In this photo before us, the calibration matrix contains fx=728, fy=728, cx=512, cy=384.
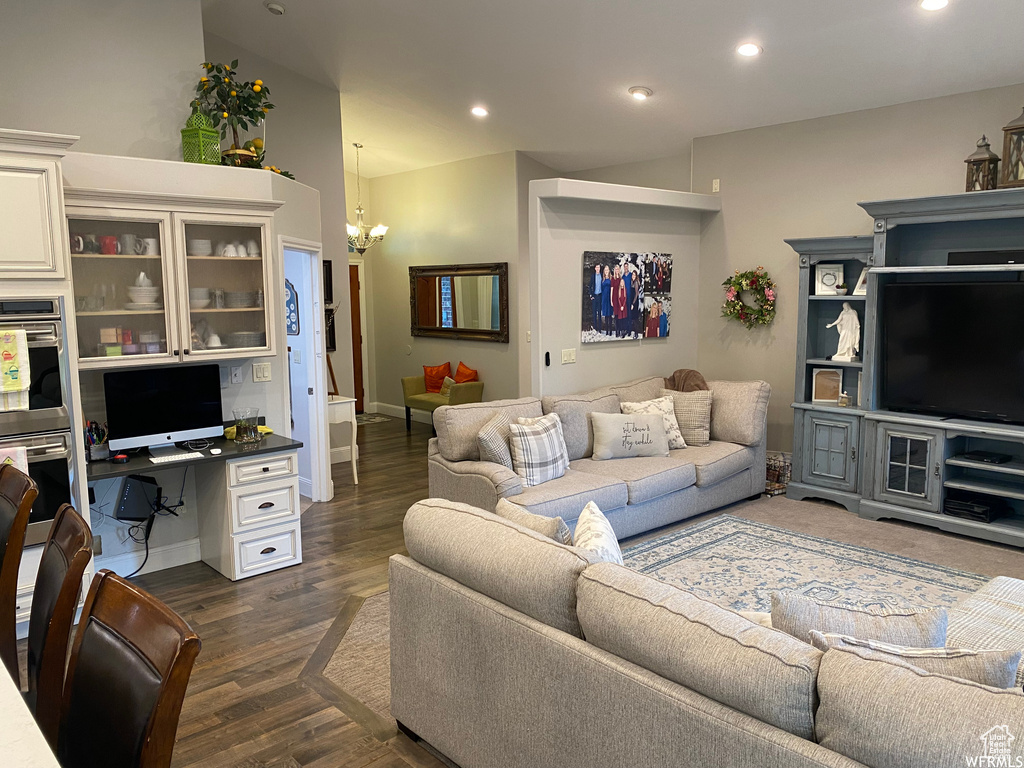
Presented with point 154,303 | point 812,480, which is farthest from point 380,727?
point 812,480

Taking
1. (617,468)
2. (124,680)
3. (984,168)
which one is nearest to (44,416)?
(124,680)

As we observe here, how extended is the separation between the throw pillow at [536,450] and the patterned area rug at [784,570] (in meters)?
0.70

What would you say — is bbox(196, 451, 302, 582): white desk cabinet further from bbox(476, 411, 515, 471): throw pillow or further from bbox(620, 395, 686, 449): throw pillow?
bbox(620, 395, 686, 449): throw pillow

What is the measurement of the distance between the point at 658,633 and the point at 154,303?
11.0 ft

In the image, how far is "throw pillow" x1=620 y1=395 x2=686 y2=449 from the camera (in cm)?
525

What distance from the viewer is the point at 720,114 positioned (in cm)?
589

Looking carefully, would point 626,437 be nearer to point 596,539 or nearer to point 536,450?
point 536,450

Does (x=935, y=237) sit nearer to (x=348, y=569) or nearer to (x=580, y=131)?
(x=580, y=131)

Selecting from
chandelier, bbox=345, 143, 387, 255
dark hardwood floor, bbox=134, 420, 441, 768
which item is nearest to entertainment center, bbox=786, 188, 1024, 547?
dark hardwood floor, bbox=134, 420, 441, 768

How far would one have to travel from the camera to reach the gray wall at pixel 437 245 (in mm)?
7785

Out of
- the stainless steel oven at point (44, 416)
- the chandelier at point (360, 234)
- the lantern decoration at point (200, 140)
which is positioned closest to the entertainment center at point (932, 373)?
the lantern decoration at point (200, 140)

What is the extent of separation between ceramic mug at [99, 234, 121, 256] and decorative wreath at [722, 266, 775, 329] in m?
4.60

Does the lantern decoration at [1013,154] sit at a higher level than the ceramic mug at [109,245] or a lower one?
higher

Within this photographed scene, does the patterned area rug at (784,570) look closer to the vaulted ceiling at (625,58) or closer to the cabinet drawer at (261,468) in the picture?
the cabinet drawer at (261,468)
